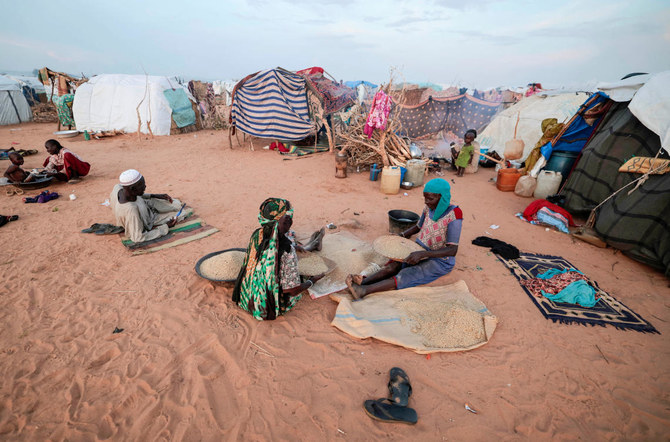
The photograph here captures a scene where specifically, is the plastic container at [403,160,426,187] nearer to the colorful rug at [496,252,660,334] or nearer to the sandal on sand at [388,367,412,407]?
the colorful rug at [496,252,660,334]

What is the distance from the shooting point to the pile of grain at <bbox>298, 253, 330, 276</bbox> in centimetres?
293

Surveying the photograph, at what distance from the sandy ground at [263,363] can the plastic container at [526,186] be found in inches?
95.0

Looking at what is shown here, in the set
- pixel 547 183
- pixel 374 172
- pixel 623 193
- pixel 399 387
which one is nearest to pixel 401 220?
pixel 399 387

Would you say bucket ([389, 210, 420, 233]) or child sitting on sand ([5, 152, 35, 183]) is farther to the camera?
A: child sitting on sand ([5, 152, 35, 183])

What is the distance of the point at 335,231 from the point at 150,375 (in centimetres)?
297

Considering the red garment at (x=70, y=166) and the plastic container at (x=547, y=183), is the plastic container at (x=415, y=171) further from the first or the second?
the red garment at (x=70, y=166)

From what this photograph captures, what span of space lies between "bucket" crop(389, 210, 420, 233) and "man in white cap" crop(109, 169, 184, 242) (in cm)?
337

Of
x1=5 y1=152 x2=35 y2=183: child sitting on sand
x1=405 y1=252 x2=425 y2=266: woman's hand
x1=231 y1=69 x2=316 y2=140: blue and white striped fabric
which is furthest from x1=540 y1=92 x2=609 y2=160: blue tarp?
x1=5 y1=152 x2=35 y2=183: child sitting on sand

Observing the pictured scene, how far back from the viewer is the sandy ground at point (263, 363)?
196 cm

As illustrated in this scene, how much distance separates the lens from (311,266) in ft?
9.87

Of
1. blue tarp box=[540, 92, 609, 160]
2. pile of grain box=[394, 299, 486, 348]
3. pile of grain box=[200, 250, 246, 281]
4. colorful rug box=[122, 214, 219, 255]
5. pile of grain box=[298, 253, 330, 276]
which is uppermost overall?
blue tarp box=[540, 92, 609, 160]

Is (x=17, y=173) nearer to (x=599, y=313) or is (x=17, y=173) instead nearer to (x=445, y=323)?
(x=445, y=323)

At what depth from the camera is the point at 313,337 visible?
2643mm

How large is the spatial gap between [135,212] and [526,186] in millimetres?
7353
